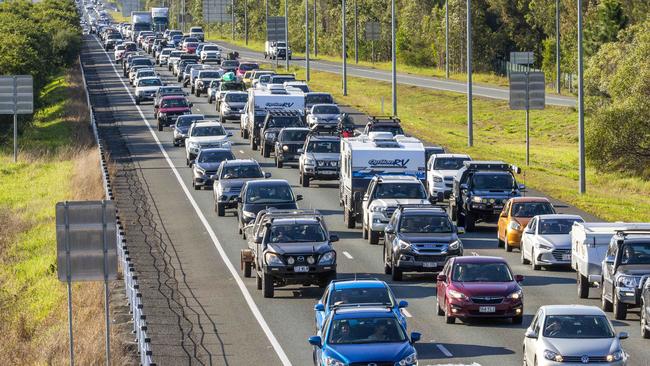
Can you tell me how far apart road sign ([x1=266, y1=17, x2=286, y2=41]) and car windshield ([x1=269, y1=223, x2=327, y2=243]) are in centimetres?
10298

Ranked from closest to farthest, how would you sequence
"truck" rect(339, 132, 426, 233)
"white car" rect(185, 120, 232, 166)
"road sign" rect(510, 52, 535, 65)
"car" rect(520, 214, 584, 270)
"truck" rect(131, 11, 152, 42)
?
"car" rect(520, 214, 584, 270) → "truck" rect(339, 132, 426, 233) → "white car" rect(185, 120, 232, 166) → "road sign" rect(510, 52, 535, 65) → "truck" rect(131, 11, 152, 42)

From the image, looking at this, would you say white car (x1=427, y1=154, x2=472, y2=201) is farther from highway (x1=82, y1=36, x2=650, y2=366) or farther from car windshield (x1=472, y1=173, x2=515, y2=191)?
car windshield (x1=472, y1=173, x2=515, y2=191)

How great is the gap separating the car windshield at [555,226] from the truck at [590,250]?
12.3 feet

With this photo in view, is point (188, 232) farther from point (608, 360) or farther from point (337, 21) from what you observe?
point (337, 21)

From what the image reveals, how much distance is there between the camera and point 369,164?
1858 inches

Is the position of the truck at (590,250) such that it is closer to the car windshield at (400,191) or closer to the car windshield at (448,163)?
the car windshield at (400,191)

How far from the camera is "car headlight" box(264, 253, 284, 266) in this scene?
34688 mm

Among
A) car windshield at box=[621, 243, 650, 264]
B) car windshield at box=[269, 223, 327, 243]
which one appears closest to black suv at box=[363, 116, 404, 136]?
A: car windshield at box=[269, 223, 327, 243]

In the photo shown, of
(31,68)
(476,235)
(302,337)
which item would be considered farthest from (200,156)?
(31,68)

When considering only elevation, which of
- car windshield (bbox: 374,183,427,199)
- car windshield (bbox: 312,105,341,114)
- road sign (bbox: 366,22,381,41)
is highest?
road sign (bbox: 366,22,381,41)

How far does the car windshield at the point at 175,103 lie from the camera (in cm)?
8031

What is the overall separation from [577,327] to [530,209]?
741 inches

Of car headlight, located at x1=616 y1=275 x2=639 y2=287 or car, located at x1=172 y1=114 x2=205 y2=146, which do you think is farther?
car, located at x1=172 y1=114 x2=205 y2=146

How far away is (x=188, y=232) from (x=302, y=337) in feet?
58.2
